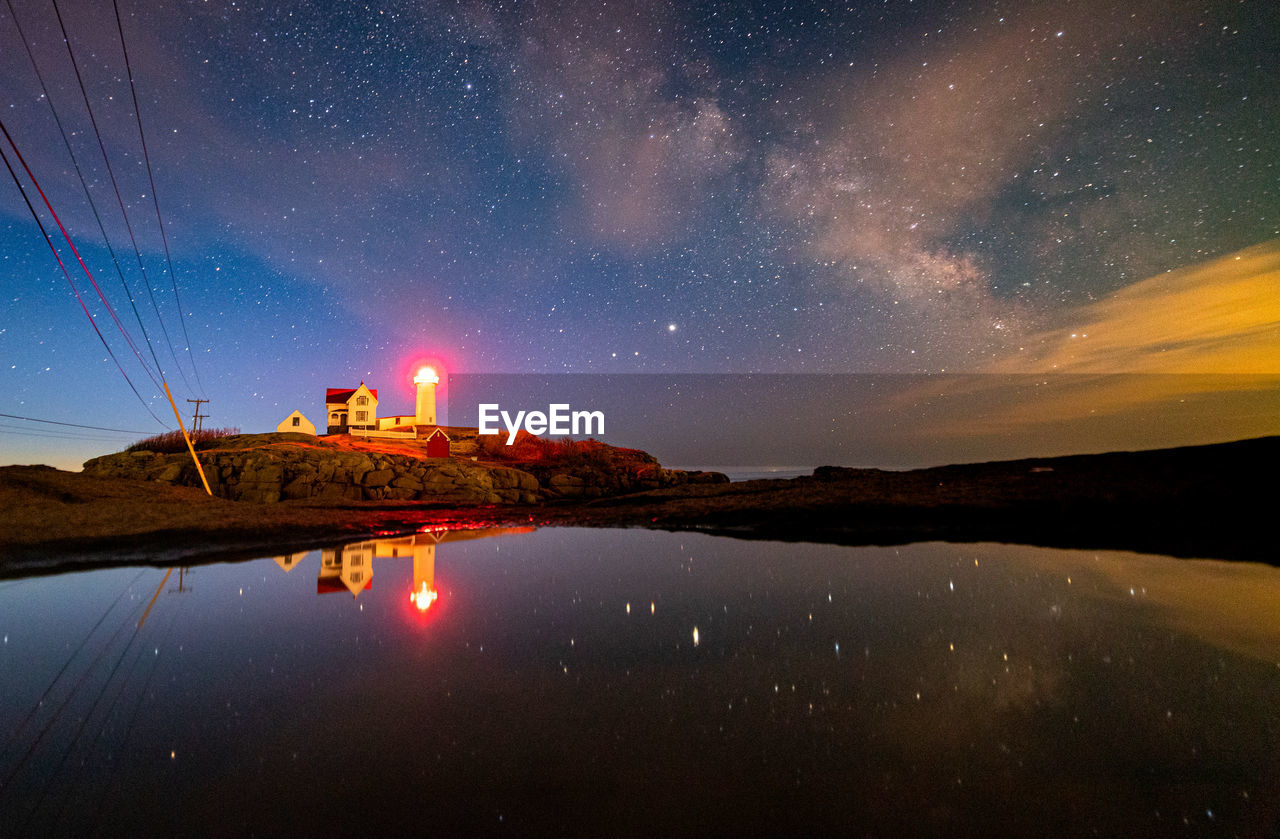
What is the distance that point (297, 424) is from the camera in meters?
55.2

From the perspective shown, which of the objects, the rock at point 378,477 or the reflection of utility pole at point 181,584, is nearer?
the reflection of utility pole at point 181,584

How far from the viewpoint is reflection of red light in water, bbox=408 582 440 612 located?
21.4 feet

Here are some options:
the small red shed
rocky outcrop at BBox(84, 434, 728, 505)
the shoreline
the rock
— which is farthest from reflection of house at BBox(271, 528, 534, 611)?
the small red shed

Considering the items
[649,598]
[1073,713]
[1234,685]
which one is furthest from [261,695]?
[1234,685]

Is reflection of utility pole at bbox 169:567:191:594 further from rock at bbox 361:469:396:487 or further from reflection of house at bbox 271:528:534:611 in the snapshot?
rock at bbox 361:469:396:487

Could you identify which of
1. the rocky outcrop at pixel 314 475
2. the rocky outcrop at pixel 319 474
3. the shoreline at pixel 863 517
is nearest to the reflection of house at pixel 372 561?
the shoreline at pixel 863 517

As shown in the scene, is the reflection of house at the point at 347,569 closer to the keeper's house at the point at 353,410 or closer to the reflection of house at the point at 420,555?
the reflection of house at the point at 420,555

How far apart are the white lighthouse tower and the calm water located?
5863 cm

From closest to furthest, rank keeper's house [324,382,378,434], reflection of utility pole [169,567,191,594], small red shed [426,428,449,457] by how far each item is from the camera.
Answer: reflection of utility pole [169,567,191,594] → small red shed [426,428,449,457] → keeper's house [324,382,378,434]

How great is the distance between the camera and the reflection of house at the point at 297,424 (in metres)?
54.5

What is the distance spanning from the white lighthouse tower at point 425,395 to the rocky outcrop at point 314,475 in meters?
23.9

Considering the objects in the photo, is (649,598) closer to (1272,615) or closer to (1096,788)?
(1096,788)

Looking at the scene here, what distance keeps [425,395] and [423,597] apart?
62503 mm

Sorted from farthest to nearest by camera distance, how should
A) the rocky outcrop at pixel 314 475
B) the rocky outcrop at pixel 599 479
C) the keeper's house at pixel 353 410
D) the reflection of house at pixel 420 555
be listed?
the keeper's house at pixel 353 410
the rocky outcrop at pixel 599 479
the rocky outcrop at pixel 314 475
the reflection of house at pixel 420 555
